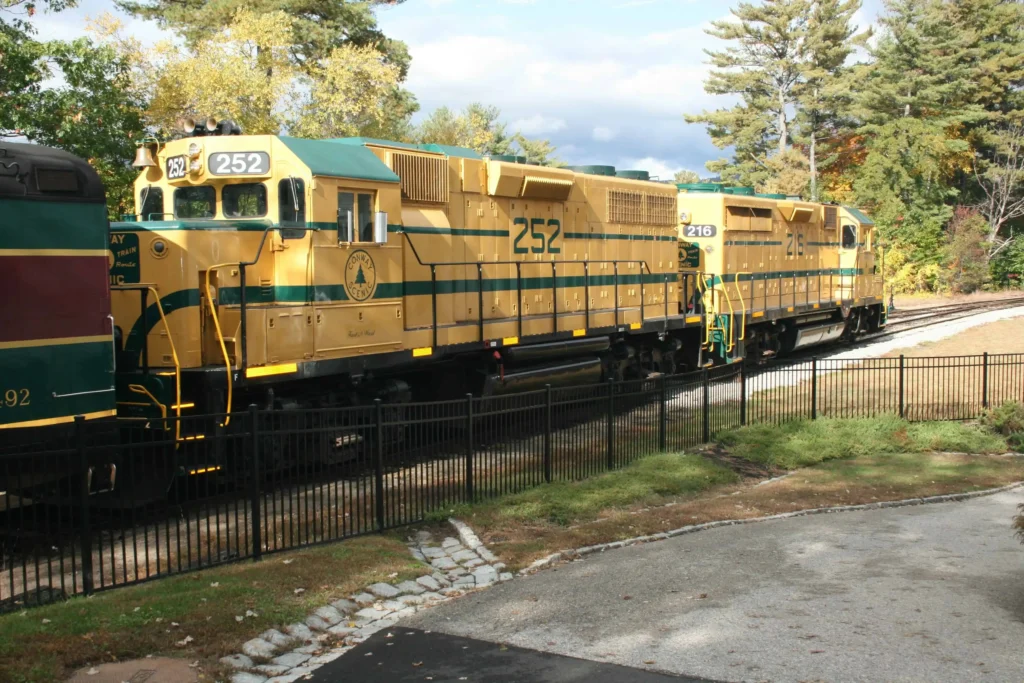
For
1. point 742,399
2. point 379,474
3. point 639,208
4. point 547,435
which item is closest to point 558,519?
point 547,435

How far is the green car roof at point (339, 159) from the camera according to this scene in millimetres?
12008

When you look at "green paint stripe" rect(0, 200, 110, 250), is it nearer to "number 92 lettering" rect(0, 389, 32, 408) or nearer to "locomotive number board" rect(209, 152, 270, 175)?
"number 92 lettering" rect(0, 389, 32, 408)

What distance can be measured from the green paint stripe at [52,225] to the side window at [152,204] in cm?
257

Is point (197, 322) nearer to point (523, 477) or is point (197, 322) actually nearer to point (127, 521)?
point (127, 521)

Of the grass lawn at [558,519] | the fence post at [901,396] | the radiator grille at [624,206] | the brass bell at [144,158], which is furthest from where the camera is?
the radiator grille at [624,206]

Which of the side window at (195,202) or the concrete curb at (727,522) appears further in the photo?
the side window at (195,202)

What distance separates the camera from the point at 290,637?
23.6 ft

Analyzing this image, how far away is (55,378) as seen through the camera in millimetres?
9516

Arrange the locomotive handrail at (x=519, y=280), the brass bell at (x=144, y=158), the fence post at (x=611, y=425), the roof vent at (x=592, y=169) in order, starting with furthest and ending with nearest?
the roof vent at (x=592, y=169), the locomotive handrail at (x=519, y=280), the fence post at (x=611, y=425), the brass bell at (x=144, y=158)

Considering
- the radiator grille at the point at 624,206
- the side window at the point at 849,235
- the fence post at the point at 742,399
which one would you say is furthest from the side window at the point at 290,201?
the side window at the point at 849,235

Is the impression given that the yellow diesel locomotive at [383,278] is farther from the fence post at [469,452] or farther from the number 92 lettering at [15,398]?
the fence post at [469,452]

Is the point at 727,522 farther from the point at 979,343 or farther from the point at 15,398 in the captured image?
the point at 979,343

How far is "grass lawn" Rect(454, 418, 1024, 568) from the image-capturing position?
10.5 metres

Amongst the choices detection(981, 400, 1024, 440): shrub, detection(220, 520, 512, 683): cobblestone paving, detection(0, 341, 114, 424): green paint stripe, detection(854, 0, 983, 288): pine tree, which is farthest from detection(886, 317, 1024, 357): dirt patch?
detection(854, 0, 983, 288): pine tree
